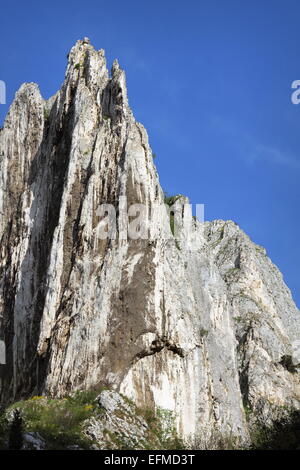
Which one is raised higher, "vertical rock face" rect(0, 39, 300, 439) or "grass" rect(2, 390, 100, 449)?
"vertical rock face" rect(0, 39, 300, 439)

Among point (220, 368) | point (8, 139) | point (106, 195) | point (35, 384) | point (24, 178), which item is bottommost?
point (35, 384)

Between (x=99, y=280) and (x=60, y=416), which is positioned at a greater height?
(x=99, y=280)

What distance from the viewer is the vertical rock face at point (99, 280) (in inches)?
1725

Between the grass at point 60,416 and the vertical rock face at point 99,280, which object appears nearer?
the grass at point 60,416

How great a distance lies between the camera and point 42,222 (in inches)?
2176

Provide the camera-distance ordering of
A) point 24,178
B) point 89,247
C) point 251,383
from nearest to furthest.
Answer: point 89,247, point 24,178, point 251,383

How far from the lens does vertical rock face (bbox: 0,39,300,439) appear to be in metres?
43.8

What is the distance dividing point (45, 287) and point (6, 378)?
267 inches

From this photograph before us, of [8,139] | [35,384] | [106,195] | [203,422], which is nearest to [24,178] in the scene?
[8,139]

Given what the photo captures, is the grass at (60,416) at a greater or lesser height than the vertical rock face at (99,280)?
lesser

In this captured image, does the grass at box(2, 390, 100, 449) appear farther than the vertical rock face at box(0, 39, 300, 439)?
No

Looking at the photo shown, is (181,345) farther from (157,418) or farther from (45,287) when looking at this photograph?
(45,287)

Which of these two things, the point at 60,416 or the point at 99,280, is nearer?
the point at 60,416

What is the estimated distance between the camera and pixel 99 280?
1799 inches
